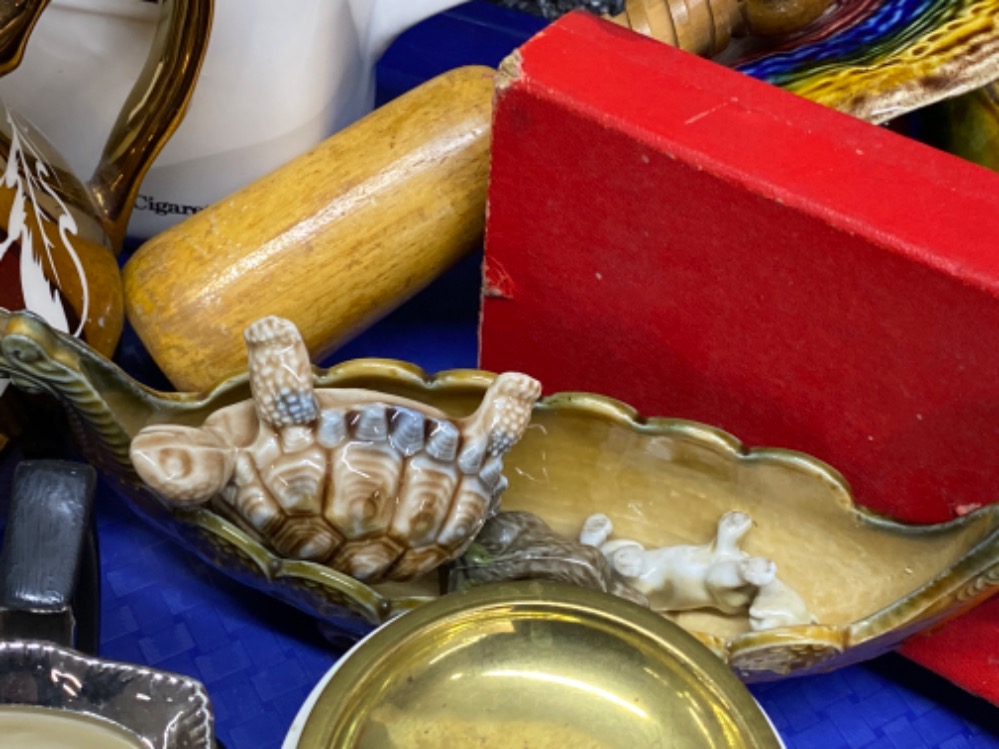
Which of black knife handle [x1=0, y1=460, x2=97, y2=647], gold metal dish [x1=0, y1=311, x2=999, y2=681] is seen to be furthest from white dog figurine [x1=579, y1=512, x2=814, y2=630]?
black knife handle [x1=0, y1=460, x2=97, y2=647]

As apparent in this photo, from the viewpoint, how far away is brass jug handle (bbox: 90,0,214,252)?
0.55 metres

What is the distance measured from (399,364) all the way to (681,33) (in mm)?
281

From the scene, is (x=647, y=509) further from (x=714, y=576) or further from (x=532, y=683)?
(x=532, y=683)

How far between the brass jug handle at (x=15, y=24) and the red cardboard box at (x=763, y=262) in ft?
0.67

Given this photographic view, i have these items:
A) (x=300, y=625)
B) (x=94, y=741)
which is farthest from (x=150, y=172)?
(x=94, y=741)

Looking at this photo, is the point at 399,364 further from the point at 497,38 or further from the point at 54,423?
the point at 497,38

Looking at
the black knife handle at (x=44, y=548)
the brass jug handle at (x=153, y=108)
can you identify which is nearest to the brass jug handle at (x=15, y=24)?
the brass jug handle at (x=153, y=108)

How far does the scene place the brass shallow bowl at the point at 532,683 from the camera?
1.26 feet

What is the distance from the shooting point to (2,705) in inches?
14.5

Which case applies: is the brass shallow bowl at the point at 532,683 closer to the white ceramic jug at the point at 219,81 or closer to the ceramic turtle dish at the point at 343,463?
the ceramic turtle dish at the point at 343,463

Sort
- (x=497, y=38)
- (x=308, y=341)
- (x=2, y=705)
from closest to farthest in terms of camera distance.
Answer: (x=2, y=705), (x=308, y=341), (x=497, y=38)

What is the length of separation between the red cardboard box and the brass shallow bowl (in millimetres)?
172

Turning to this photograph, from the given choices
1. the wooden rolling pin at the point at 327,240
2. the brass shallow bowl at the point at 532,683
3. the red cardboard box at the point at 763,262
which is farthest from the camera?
the wooden rolling pin at the point at 327,240

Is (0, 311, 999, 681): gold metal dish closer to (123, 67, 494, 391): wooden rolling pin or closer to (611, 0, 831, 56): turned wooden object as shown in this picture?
(123, 67, 494, 391): wooden rolling pin
